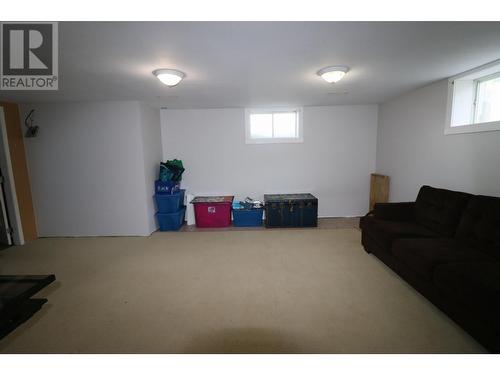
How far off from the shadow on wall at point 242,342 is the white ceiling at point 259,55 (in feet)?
7.10

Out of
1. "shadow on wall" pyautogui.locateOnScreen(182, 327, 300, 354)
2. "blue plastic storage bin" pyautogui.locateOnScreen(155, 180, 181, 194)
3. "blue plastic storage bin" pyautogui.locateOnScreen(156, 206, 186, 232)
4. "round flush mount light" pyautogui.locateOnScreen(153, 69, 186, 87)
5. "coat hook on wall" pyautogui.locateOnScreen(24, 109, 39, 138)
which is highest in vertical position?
"round flush mount light" pyautogui.locateOnScreen(153, 69, 186, 87)

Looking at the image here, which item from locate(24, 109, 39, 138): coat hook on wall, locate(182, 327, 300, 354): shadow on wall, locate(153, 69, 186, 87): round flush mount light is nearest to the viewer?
locate(182, 327, 300, 354): shadow on wall

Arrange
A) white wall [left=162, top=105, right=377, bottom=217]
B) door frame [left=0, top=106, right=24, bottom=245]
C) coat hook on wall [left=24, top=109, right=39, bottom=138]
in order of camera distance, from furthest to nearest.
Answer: white wall [left=162, top=105, right=377, bottom=217] < coat hook on wall [left=24, top=109, right=39, bottom=138] < door frame [left=0, top=106, right=24, bottom=245]

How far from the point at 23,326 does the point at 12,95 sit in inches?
118

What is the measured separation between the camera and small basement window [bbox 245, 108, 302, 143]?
4328mm

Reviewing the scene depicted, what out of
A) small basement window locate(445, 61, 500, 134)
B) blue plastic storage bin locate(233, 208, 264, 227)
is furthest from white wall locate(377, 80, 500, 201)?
blue plastic storage bin locate(233, 208, 264, 227)

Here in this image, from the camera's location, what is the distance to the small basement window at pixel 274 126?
14.2ft

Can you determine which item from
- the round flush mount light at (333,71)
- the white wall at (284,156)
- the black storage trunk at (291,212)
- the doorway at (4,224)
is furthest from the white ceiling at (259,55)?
the black storage trunk at (291,212)

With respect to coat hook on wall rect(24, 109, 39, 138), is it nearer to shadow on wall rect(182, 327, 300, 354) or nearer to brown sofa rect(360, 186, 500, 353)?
shadow on wall rect(182, 327, 300, 354)

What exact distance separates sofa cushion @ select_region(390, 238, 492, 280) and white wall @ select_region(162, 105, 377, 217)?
2336 mm

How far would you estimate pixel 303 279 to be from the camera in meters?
2.34

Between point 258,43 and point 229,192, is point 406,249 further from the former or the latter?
point 229,192

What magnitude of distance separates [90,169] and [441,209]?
4943mm

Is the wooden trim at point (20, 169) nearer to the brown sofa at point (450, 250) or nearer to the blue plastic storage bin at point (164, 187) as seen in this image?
the blue plastic storage bin at point (164, 187)
